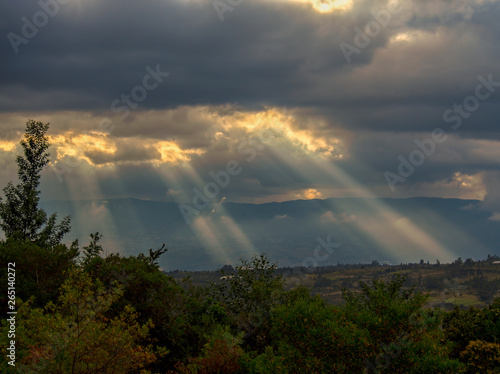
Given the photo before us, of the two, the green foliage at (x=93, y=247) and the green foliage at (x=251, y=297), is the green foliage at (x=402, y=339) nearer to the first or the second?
the green foliage at (x=251, y=297)

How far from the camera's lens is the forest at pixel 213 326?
21.2 meters

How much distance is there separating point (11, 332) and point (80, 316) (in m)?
3.34

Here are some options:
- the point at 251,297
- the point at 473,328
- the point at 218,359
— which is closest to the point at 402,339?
the point at 218,359

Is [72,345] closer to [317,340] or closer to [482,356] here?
[317,340]

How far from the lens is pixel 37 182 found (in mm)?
66688

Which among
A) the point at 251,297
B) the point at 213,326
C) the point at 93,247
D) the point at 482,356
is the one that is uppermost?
the point at 93,247

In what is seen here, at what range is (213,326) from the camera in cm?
3997

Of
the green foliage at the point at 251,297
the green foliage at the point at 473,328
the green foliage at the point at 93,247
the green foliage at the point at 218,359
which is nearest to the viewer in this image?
the green foliage at the point at 218,359

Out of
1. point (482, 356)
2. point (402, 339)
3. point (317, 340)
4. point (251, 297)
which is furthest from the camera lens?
point (251, 297)

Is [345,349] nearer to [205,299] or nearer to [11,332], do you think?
A: [11,332]

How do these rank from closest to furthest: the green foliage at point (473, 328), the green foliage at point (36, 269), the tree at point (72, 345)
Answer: the tree at point (72, 345), the green foliage at point (473, 328), the green foliage at point (36, 269)

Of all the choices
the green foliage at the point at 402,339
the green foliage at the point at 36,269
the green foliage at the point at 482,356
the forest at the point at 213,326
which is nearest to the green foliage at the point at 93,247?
the forest at the point at 213,326

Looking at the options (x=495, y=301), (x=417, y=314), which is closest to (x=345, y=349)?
(x=417, y=314)

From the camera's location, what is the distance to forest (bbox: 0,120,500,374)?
21.2 metres
